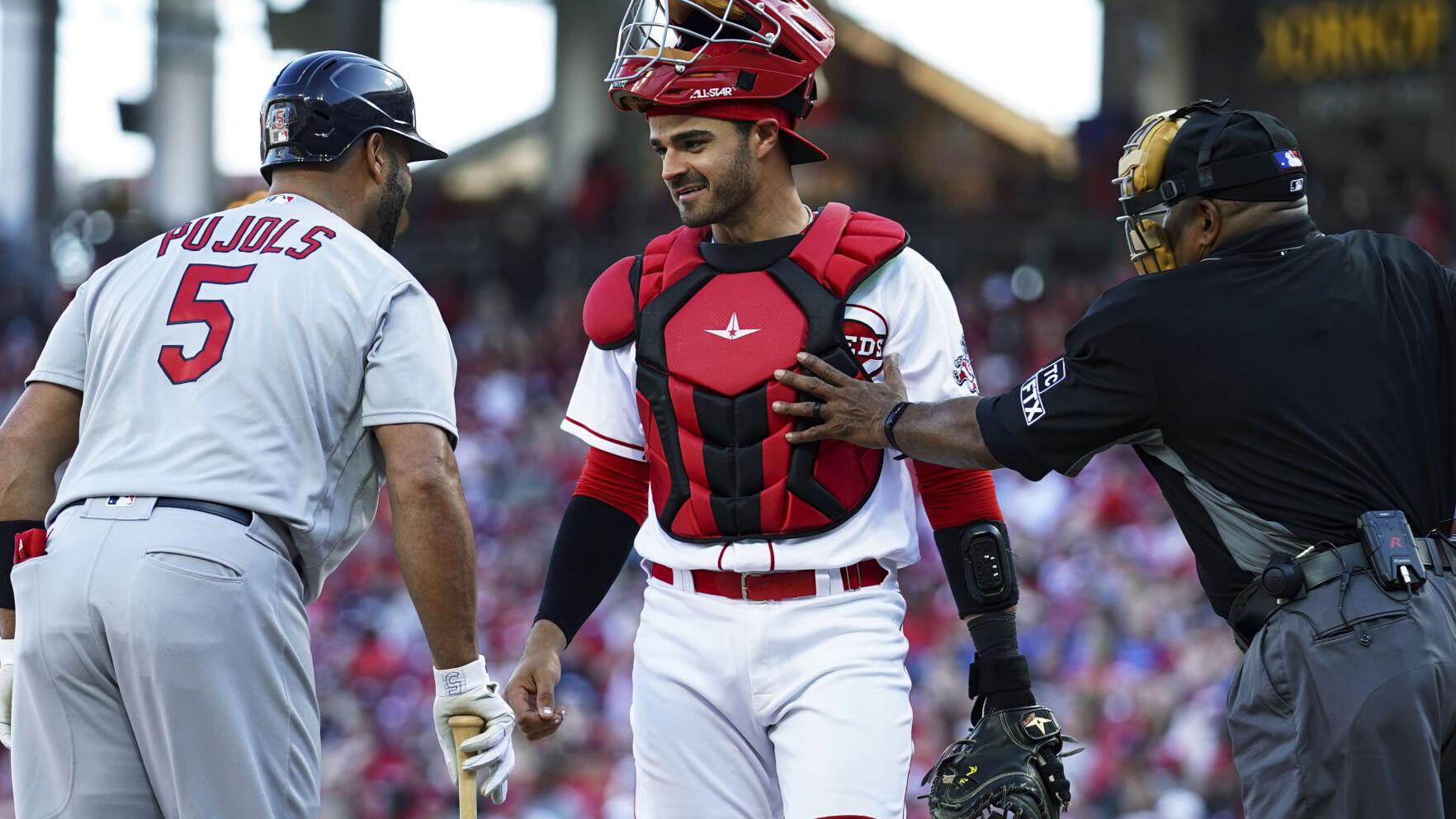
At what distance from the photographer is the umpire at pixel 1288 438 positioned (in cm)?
339

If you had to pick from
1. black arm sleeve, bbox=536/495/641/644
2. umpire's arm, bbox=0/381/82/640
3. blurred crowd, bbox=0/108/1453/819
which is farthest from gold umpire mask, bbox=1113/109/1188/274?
blurred crowd, bbox=0/108/1453/819

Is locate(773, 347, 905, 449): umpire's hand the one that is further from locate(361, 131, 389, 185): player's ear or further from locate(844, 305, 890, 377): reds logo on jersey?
locate(361, 131, 389, 185): player's ear

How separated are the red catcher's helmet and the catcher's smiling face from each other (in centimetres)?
7

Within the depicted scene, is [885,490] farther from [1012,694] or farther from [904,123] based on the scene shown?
[904,123]

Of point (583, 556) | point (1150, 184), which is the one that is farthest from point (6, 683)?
point (1150, 184)

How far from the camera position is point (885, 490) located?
3900 mm

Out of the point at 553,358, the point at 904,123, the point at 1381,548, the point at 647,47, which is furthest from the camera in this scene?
the point at 904,123

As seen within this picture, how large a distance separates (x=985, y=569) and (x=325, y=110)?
1.76 m

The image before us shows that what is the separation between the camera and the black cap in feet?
11.9

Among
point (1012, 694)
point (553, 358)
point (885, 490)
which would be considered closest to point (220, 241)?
point (885, 490)

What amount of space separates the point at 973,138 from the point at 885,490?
65.5 ft

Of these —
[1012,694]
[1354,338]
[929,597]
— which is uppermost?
[1354,338]

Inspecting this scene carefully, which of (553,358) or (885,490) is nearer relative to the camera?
(885,490)

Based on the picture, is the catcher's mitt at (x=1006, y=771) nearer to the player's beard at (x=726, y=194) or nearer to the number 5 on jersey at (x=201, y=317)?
the player's beard at (x=726, y=194)
